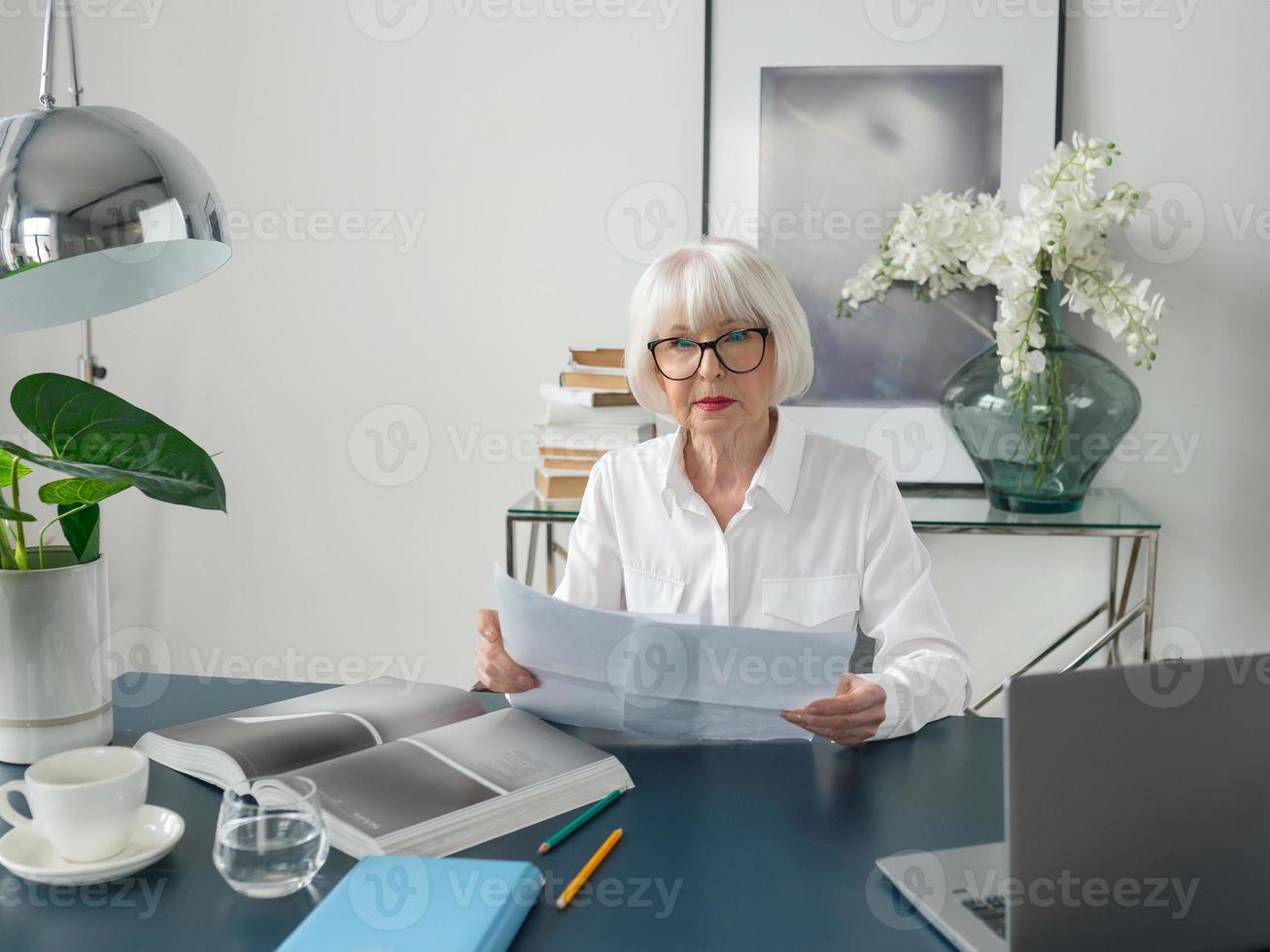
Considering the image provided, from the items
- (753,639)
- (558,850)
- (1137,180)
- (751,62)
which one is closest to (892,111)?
(751,62)

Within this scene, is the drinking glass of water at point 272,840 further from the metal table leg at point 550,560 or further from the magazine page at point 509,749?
the metal table leg at point 550,560

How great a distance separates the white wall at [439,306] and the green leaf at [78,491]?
5.01ft

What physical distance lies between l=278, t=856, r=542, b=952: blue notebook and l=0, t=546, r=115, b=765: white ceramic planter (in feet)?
1.47

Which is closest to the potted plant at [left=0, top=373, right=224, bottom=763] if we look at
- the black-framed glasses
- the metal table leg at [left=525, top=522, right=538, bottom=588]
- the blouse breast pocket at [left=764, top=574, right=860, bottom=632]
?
the black-framed glasses

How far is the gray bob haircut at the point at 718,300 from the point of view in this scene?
5.51 ft

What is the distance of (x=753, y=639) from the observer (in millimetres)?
1193

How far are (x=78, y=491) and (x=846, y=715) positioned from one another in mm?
851

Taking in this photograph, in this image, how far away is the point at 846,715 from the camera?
4.08 ft

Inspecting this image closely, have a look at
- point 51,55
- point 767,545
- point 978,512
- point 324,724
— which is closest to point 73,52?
point 51,55

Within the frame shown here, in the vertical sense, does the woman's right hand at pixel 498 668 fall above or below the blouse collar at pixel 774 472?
below

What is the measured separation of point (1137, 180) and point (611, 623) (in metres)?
1.80

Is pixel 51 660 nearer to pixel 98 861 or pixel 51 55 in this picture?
pixel 98 861

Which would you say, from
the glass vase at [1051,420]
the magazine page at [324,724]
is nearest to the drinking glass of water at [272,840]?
the magazine page at [324,724]

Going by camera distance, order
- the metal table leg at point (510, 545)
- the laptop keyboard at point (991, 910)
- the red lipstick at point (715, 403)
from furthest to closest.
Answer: the metal table leg at point (510, 545) < the red lipstick at point (715, 403) < the laptop keyboard at point (991, 910)
